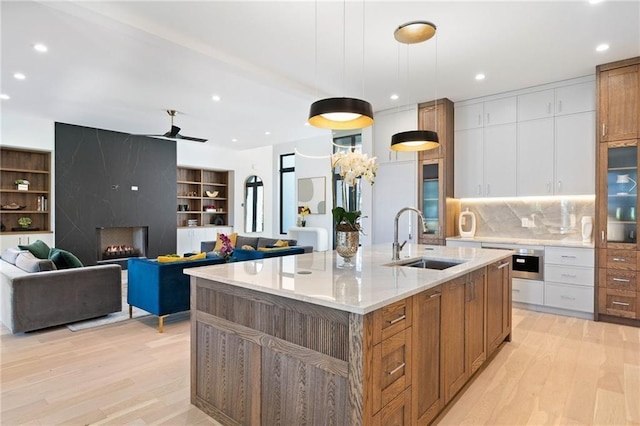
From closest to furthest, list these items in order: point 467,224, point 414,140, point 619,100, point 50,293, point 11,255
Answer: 1. point 414,140
2. point 50,293
3. point 619,100
4. point 11,255
5. point 467,224

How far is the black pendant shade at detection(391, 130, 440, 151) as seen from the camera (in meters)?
3.33

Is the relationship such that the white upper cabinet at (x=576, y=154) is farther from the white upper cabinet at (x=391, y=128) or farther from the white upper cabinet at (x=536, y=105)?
the white upper cabinet at (x=391, y=128)

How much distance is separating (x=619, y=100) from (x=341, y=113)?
12.6ft

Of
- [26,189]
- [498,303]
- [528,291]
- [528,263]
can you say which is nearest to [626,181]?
[528,263]

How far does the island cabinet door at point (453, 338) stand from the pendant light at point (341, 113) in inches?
48.3

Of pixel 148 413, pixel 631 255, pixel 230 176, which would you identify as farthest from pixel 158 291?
pixel 230 176

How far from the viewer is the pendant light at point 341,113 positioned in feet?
7.64

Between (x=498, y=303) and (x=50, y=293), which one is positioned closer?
(x=498, y=303)

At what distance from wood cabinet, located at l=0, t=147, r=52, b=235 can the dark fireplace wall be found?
0.34m

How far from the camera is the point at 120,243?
8.20m

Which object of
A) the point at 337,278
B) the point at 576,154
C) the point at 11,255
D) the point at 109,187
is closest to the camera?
the point at 337,278

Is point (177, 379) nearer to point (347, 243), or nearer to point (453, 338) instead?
point (347, 243)

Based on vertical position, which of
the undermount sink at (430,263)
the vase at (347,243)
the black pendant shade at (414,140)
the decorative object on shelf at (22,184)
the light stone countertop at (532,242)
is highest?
the black pendant shade at (414,140)

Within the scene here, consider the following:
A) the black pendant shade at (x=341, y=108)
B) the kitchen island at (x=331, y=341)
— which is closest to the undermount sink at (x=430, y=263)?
the kitchen island at (x=331, y=341)
